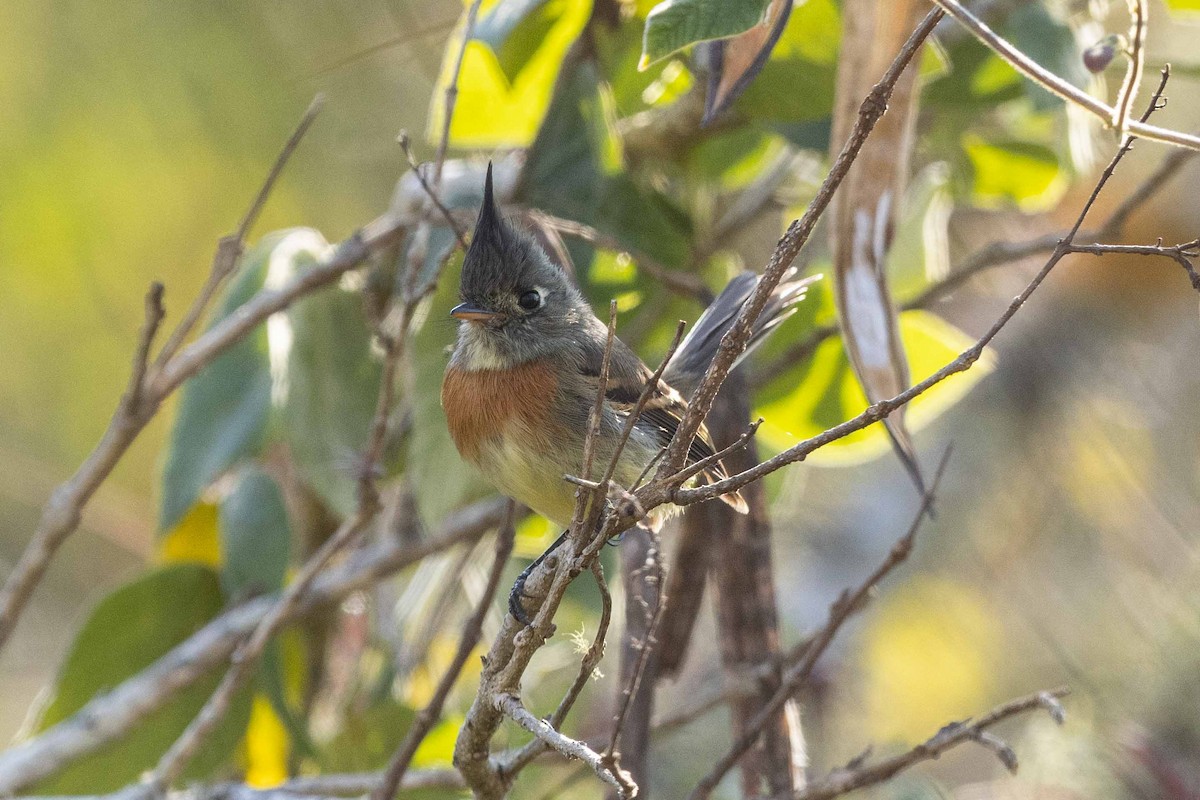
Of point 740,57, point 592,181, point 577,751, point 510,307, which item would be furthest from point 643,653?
point 592,181

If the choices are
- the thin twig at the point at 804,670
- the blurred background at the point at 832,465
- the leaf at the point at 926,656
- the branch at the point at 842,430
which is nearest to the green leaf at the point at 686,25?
the branch at the point at 842,430

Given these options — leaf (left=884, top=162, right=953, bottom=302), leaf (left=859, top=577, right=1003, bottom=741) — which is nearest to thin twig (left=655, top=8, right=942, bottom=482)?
leaf (left=884, top=162, right=953, bottom=302)

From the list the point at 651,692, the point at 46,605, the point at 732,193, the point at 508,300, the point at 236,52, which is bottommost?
the point at 651,692

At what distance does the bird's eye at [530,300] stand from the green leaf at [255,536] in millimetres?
970

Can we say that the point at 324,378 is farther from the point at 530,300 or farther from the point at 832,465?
the point at 832,465

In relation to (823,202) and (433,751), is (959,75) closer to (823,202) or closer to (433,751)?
(823,202)

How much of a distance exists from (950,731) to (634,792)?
0.91 metres

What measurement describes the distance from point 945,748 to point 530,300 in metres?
1.33

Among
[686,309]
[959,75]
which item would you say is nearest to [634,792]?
[686,309]

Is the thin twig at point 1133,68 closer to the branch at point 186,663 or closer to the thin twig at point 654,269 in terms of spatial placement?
the thin twig at point 654,269

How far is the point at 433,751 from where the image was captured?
3324 mm

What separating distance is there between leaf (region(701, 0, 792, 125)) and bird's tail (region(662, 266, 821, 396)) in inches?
20.4

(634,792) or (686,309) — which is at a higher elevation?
(686,309)

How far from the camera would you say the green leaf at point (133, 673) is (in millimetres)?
3283
